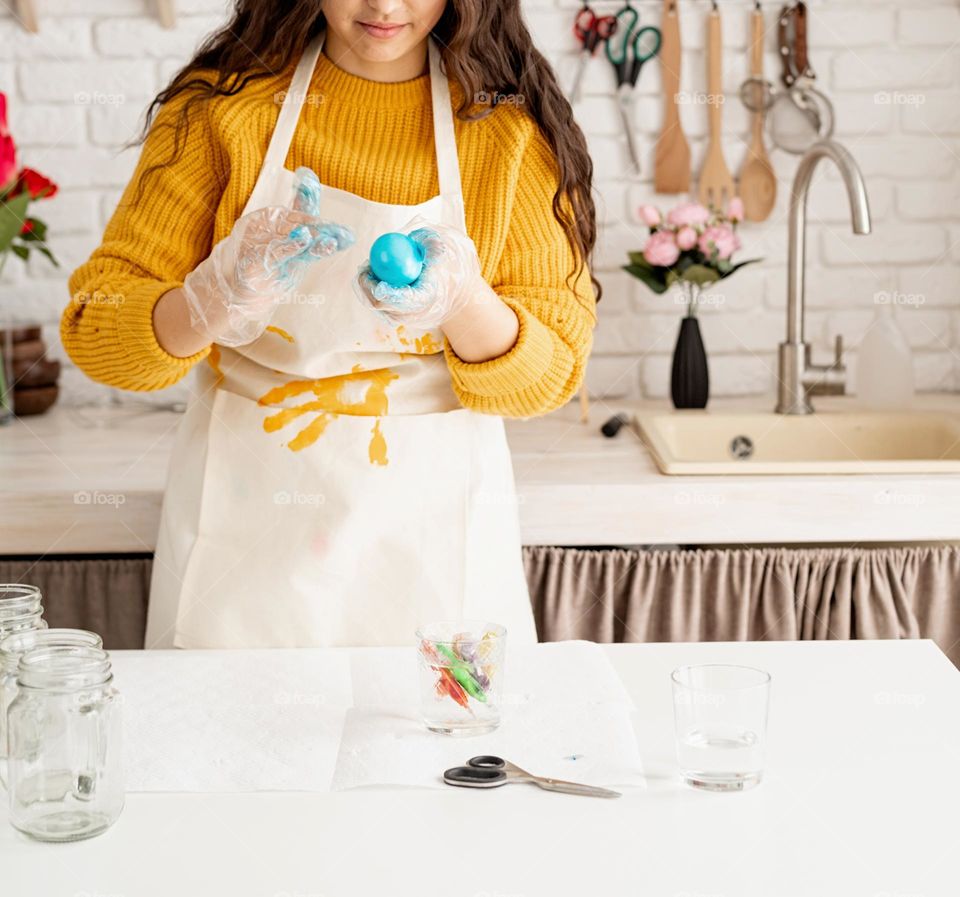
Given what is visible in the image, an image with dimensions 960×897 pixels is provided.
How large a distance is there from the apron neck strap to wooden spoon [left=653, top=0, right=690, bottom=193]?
95 centimetres

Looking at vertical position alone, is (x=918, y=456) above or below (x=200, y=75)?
below

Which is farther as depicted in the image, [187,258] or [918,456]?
[918,456]

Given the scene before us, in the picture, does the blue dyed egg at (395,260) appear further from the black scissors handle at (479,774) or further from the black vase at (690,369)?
the black vase at (690,369)

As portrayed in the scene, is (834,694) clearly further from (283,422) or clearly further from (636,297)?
(636,297)

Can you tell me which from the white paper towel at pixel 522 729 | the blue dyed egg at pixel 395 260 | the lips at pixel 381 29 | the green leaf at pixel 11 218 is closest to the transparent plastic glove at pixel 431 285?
the blue dyed egg at pixel 395 260

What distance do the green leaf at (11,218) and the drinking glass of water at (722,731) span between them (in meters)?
1.34

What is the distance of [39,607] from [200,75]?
0.70 m

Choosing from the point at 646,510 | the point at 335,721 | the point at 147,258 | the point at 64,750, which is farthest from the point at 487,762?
the point at 646,510

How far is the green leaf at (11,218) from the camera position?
1918 mm

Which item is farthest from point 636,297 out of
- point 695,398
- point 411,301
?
point 411,301

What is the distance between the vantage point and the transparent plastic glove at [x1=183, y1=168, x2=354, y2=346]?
122cm

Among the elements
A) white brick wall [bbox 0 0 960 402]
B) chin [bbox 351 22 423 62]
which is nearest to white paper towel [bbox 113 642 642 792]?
chin [bbox 351 22 423 62]

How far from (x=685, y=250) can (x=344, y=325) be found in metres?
0.94

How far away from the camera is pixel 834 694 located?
115cm
